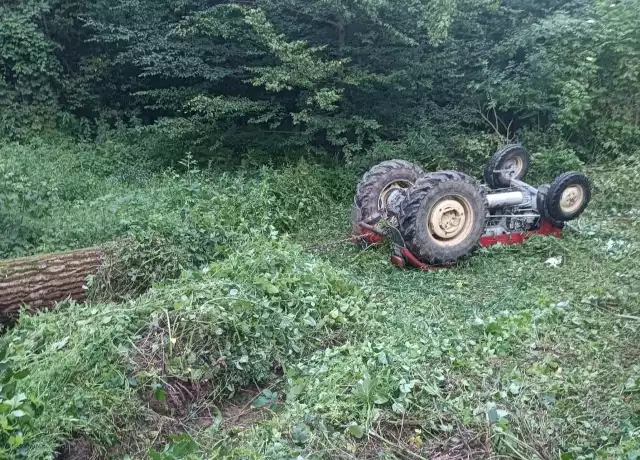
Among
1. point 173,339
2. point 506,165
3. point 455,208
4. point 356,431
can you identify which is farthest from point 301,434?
point 506,165

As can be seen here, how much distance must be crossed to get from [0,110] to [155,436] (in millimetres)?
8733

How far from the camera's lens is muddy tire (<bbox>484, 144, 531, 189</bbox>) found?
6.73 meters

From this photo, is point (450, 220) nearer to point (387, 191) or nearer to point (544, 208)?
point (387, 191)

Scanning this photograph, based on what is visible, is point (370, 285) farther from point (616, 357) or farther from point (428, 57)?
point (428, 57)

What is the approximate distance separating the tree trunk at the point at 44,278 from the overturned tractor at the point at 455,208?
8.85 ft

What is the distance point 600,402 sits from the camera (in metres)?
3.22

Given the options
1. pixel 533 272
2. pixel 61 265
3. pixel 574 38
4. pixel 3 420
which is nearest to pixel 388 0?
pixel 574 38

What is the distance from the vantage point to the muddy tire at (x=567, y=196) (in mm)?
5918

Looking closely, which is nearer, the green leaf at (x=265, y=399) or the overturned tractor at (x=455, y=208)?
the green leaf at (x=265, y=399)

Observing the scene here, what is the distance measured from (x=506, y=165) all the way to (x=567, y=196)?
111 centimetres

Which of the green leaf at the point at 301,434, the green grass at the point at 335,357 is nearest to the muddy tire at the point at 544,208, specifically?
the green grass at the point at 335,357

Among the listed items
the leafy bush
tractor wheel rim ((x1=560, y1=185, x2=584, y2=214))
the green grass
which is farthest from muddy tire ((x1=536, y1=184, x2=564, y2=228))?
the leafy bush

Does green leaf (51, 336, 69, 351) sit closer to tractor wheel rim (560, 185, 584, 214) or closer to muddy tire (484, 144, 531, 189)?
tractor wheel rim (560, 185, 584, 214)

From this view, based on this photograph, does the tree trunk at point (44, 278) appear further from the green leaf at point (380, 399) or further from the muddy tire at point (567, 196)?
the muddy tire at point (567, 196)
